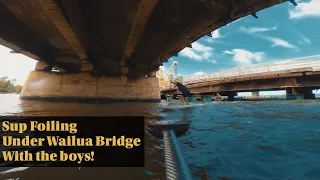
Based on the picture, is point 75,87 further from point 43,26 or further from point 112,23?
point 112,23

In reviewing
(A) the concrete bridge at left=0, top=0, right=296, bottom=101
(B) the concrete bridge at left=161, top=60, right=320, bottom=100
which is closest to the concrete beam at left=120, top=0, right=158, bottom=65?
(A) the concrete bridge at left=0, top=0, right=296, bottom=101

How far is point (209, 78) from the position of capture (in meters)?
31.2

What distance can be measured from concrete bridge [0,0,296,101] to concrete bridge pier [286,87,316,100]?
15.0 m

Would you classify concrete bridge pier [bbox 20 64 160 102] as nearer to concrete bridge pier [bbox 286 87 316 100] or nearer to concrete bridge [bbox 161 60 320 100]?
concrete bridge [bbox 161 60 320 100]

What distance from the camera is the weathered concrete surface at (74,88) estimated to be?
20844 mm

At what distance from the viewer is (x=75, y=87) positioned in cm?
2105

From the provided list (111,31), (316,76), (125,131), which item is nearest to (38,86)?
(111,31)

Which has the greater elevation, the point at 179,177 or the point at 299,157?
the point at 179,177

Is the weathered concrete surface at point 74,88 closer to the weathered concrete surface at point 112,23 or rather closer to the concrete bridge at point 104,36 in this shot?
the concrete bridge at point 104,36

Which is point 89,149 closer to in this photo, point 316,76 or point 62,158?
point 62,158

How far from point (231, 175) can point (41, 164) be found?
2.86 metres

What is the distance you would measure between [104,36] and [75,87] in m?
9.95

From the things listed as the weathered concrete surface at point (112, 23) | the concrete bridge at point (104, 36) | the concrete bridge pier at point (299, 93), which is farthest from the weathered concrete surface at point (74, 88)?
the concrete bridge pier at point (299, 93)

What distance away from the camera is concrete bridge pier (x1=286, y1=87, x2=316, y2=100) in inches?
824
